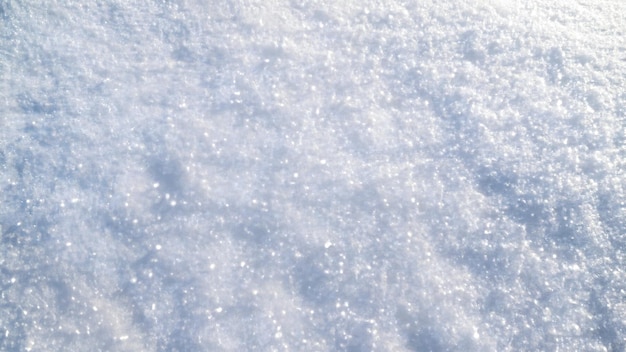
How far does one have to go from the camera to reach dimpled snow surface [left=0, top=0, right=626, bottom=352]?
176cm

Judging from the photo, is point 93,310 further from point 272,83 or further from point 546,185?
point 546,185

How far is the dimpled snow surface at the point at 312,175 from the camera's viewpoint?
5.78ft

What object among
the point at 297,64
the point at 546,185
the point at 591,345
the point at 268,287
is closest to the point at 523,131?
the point at 546,185

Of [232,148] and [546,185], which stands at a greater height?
[546,185]

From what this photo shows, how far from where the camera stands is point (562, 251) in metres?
1.81

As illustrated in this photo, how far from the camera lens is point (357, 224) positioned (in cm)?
190

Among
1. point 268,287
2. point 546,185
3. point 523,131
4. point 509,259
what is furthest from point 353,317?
point 523,131

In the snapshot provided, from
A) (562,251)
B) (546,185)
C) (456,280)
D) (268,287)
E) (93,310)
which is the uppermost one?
(546,185)

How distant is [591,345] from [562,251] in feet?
1.15

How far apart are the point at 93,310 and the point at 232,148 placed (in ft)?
2.85

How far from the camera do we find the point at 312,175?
200cm

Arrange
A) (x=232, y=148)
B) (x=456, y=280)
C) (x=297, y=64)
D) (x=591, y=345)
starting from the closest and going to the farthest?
(x=591, y=345)
(x=456, y=280)
(x=232, y=148)
(x=297, y=64)

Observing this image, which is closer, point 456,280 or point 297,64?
point 456,280

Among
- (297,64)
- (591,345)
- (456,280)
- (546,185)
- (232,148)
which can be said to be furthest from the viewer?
(297,64)
